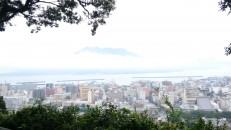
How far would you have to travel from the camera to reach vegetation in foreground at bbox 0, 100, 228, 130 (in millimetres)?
4934

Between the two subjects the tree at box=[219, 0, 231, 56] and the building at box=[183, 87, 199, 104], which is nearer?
the tree at box=[219, 0, 231, 56]

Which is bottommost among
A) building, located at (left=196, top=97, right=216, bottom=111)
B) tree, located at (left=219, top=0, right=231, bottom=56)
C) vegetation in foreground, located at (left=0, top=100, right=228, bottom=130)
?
vegetation in foreground, located at (left=0, top=100, right=228, bottom=130)

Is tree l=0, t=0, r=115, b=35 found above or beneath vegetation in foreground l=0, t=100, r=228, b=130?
above

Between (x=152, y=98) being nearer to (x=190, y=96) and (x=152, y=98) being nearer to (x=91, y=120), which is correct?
(x=190, y=96)

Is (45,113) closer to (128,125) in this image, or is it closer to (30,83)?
(128,125)

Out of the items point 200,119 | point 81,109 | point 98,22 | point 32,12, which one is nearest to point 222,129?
point 200,119

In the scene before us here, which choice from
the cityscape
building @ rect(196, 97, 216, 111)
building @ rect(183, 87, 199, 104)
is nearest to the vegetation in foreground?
the cityscape

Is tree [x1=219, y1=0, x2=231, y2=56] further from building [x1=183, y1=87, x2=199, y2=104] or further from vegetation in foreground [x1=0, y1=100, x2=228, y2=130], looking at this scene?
building [x1=183, y1=87, x2=199, y2=104]

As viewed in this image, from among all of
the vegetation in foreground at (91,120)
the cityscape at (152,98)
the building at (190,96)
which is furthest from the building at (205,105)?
the vegetation in foreground at (91,120)

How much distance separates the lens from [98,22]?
928 centimetres

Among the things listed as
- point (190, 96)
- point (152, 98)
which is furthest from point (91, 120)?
point (190, 96)

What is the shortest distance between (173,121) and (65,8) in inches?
202

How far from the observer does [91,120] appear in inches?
228

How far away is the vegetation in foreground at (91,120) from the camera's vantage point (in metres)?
4.93
